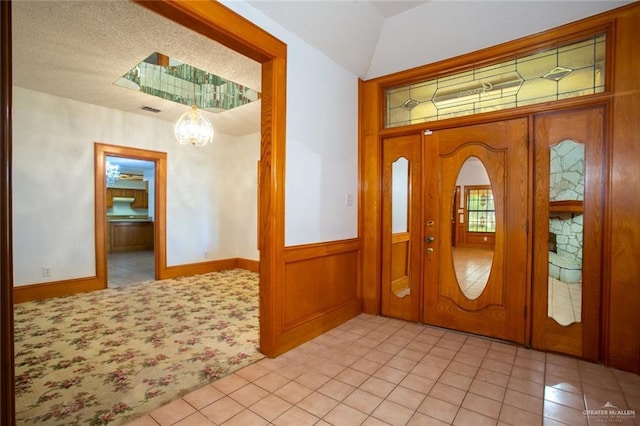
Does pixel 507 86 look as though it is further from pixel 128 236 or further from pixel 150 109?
pixel 128 236

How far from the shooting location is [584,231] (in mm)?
2609

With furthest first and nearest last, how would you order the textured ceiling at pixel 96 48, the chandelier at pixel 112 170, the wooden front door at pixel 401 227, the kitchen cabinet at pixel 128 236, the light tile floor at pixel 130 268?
the kitchen cabinet at pixel 128 236, the chandelier at pixel 112 170, the light tile floor at pixel 130 268, the wooden front door at pixel 401 227, the textured ceiling at pixel 96 48

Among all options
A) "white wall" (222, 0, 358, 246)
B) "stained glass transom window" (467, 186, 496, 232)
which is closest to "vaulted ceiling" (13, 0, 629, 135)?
"white wall" (222, 0, 358, 246)

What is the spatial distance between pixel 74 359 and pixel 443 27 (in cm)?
459

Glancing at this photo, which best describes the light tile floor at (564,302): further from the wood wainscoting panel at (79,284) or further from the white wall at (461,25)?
the wood wainscoting panel at (79,284)

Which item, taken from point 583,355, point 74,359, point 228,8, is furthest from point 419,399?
point 228,8

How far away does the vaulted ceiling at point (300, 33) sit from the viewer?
2537mm

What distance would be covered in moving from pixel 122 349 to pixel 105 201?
9.69 feet

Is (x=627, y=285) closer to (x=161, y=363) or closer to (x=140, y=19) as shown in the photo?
(x=161, y=363)

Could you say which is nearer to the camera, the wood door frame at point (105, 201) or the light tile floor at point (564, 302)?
the light tile floor at point (564, 302)

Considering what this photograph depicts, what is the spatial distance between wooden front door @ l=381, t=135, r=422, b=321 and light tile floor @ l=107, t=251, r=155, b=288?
4.38 metres

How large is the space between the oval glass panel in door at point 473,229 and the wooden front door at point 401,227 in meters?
0.42

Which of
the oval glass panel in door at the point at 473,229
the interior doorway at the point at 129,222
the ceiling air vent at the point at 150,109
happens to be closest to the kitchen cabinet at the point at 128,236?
the interior doorway at the point at 129,222

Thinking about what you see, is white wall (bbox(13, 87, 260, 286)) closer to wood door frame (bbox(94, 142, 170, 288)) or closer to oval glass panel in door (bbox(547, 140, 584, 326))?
wood door frame (bbox(94, 142, 170, 288))
